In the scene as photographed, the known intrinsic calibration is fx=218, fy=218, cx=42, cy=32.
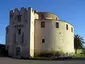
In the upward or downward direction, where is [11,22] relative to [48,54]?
upward

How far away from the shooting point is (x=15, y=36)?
177 ft

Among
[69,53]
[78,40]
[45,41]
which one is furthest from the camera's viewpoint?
[78,40]

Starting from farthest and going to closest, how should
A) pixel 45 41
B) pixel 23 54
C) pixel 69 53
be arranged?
1. pixel 69 53
2. pixel 45 41
3. pixel 23 54

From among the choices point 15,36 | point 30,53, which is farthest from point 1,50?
point 30,53

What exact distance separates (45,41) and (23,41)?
236 inches

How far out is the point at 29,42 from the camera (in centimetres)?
5122

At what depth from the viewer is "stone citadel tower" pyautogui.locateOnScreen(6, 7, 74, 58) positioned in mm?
51812

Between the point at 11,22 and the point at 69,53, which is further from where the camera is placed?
the point at 69,53

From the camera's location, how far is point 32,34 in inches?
2095

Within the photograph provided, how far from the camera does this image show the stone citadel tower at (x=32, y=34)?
→ 51.8m

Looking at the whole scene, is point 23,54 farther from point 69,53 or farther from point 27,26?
point 69,53

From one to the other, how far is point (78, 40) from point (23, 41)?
38670 mm

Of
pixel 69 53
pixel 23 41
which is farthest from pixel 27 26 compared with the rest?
pixel 69 53

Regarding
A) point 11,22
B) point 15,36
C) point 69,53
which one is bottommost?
point 69,53
